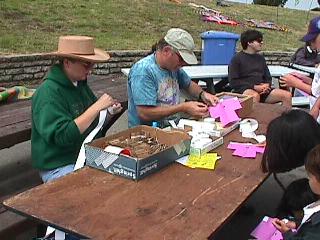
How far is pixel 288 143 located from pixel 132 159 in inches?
31.7

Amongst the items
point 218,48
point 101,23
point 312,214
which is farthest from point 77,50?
point 101,23

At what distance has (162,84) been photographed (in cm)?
331

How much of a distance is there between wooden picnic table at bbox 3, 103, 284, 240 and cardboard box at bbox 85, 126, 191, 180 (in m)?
0.03

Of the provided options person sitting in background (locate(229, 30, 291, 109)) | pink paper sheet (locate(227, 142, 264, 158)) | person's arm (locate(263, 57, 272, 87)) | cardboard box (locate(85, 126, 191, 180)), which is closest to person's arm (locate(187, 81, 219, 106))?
pink paper sheet (locate(227, 142, 264, 158))

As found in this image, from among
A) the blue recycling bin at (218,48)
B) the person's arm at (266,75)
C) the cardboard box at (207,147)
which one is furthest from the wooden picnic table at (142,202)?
the blue recycling bin at (218,48)

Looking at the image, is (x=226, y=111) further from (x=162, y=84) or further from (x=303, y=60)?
(x=303, y=60)

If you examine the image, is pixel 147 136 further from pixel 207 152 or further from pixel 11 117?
pixel 11 117

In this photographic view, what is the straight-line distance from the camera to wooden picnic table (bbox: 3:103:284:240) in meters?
1.74

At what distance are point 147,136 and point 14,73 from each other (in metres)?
4.10

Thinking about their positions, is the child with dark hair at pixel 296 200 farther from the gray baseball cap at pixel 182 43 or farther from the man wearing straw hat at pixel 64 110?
the man wearing straw hat at pixel 64 110

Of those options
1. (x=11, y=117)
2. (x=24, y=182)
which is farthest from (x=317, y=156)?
(x=24, y=182)

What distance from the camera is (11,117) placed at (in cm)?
339

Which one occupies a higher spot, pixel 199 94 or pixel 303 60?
pixel 199 94

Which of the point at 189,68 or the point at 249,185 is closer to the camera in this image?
the point at 249,185
